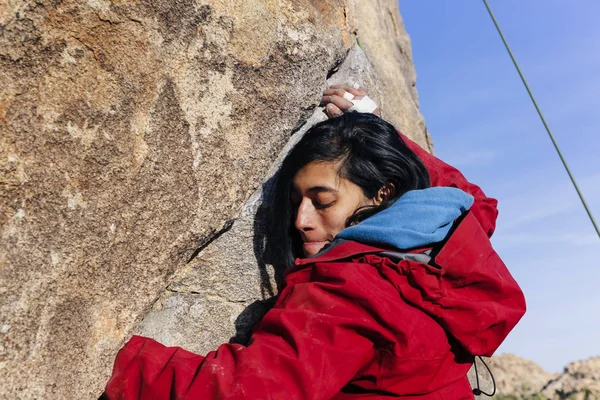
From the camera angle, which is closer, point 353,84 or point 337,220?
point 337,220

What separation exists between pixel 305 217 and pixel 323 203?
Result: 0.29 ft

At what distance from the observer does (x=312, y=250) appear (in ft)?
8.25

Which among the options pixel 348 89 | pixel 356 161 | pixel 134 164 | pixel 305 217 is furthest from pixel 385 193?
pixel 134 164

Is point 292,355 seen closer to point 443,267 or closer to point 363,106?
point 443,267

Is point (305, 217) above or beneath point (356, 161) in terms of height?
beneath

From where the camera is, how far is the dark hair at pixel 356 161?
253 centimetres

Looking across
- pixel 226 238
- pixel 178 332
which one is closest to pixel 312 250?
pixel 226 238

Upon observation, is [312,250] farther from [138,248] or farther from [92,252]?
[92,252]

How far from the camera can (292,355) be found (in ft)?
6.06

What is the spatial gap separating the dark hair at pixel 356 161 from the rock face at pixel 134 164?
13cm

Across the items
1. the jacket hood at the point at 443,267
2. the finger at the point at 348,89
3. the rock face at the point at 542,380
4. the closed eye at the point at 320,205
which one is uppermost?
the jacket hood at the point at 443,267

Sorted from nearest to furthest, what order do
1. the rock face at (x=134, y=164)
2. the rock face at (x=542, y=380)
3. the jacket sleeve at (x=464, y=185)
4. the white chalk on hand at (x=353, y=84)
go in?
the rock face at (x=134, y=164) → the jacket sleeve at (x=464, y=185) → the white chalk on hand at (x=353, y=84) → the rock face at (x=542, y=380)

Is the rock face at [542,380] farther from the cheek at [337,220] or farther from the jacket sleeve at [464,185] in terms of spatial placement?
the cheek at [337,220]

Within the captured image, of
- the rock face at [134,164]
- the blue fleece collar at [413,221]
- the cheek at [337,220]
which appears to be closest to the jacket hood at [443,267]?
the blue fleece collar at [413,221]
